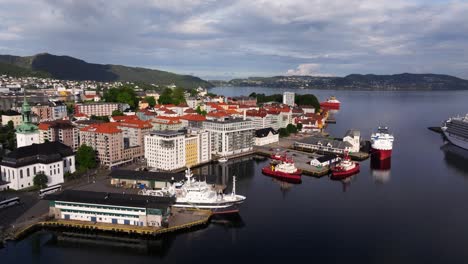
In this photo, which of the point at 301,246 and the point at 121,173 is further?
the point at 121,173

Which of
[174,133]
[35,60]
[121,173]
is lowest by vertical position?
[121,173]

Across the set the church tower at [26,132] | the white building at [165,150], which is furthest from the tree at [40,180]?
the white building at [165,150]

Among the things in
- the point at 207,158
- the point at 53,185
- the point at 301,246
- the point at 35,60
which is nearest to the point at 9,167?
the point at 53,185

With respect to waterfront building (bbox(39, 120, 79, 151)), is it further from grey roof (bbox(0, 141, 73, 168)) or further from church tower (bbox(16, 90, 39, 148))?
grey roof (bbox(0, 141, 73, 168))

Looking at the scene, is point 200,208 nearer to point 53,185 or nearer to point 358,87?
point 53,185

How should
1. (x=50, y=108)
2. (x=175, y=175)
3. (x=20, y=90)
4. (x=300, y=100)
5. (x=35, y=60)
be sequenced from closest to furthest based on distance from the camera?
(x=175, y=175)
(x=50, y=108)
(x=300, y=100)
(x=20, y=90)
(x=35, y=60)

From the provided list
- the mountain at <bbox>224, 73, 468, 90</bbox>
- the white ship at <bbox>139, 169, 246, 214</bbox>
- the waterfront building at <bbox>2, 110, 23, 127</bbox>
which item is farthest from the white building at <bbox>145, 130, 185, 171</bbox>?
the mountain at <bbox>224, 73, 468, 90</bbox>

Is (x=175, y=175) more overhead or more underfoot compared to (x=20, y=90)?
more underfoot
